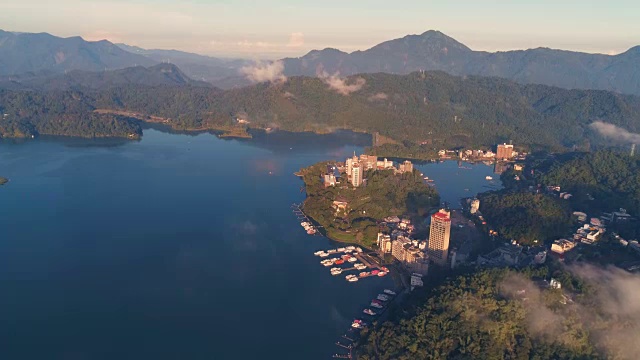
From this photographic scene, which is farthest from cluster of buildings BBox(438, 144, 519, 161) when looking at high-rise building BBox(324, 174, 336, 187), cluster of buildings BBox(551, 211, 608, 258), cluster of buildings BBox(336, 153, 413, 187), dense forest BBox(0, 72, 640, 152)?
cluster of buildings BBox(551, 211, 608, 258)

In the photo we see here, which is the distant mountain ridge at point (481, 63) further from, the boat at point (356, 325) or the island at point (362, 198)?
→ the boat at point (356, 325)

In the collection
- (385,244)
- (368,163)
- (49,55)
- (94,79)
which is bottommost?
(385,244)

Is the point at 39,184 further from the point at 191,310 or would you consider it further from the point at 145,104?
the point at 145,104

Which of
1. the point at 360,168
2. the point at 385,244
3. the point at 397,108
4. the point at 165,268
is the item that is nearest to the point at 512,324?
the point at 385,244

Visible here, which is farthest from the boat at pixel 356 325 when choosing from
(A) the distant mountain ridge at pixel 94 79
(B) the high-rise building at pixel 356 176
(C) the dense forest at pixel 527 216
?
(A) the distant mountain ridge at pixel 94 79

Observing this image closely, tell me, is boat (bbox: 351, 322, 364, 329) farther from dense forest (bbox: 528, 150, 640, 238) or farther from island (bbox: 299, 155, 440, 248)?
dense forest (bbox: 528, 150, 640, 238)

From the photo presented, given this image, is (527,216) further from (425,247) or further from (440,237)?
(440,237)
